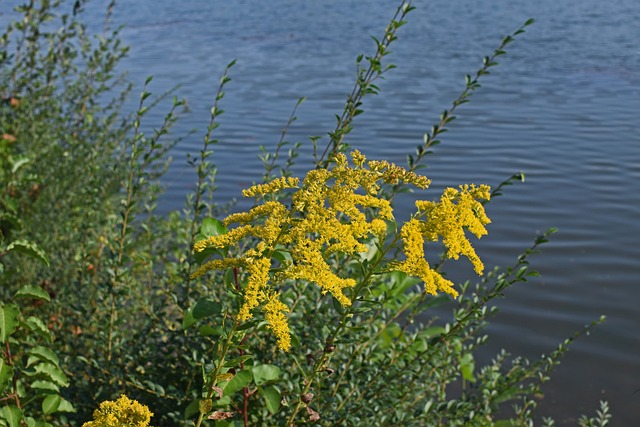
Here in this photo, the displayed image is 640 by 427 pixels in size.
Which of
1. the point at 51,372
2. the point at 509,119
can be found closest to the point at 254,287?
the point at 51,372

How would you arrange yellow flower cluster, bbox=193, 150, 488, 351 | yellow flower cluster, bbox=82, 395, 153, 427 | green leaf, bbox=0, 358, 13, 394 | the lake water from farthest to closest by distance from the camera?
the lake water
green leaf, bbox=0, 358, 13, 394
yellow flower cluster, bbox=193, 150, 488, 351
yellow flower cluster, bbox=82, 395, 153, 427

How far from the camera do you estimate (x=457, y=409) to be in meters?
3.36

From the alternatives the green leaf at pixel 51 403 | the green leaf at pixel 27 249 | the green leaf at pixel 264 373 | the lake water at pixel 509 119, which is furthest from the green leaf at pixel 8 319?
the lake water at pixel 509 119

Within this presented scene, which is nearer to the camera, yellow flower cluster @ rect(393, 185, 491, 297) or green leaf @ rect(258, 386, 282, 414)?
yellow flower cluster @ rect(393, 185, 491, 297)

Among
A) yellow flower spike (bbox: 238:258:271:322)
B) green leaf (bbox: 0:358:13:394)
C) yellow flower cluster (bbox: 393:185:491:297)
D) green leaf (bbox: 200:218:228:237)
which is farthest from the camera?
green leaf (bbox: 200:218:228:237)

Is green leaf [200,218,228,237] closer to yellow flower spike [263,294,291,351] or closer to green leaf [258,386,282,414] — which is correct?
green leaf [258,386,282,414]

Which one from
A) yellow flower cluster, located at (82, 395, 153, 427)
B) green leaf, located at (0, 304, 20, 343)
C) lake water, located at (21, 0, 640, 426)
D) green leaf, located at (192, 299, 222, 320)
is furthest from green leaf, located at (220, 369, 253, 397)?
lake water, located at (21, 0, 640, 426)

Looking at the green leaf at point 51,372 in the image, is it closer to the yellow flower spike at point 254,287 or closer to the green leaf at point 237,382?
the green leaf at point 237,382

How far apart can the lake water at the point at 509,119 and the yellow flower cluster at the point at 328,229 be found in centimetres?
345

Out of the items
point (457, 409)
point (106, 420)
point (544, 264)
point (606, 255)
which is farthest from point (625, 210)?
point (106, 420)

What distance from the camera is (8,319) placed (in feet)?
8.08

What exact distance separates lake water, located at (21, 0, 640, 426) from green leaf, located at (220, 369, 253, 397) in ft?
10.4

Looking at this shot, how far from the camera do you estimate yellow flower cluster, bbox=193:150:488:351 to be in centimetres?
195

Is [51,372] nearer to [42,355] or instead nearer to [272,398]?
[42,355]
